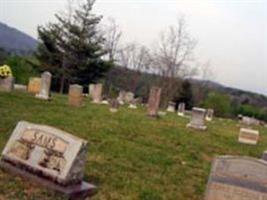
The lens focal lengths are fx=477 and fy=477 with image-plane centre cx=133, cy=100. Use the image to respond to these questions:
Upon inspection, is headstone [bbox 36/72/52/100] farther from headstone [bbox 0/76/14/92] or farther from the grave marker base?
the grave marker base

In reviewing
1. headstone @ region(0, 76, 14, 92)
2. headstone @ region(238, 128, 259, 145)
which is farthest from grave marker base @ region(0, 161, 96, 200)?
headstone @ region(0, 76, 14, 92)

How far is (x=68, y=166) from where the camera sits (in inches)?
Result: 253

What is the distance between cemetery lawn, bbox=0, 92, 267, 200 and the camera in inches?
271

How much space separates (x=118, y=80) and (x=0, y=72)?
Answer: 37.0 meters

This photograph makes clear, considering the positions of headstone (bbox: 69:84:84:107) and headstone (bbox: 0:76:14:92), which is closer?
headstone (bbox: 69:84:84:107)

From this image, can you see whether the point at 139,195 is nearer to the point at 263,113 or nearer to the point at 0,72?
the point at 0,72

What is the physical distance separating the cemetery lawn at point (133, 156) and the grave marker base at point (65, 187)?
8 centimetres

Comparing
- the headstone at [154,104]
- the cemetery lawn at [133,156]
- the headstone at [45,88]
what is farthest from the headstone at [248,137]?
the headstone at [45,88]

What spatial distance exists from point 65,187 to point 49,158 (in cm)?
49

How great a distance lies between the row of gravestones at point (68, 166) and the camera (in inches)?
249

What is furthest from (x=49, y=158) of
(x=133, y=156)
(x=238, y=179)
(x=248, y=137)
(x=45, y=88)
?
(x=45, y=88)

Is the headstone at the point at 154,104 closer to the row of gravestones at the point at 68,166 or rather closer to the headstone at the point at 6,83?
the headstone at the point at 6,83

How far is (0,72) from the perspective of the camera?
20938 millimetres

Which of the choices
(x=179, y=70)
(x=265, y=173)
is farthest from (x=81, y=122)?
(x=179, y=70)
